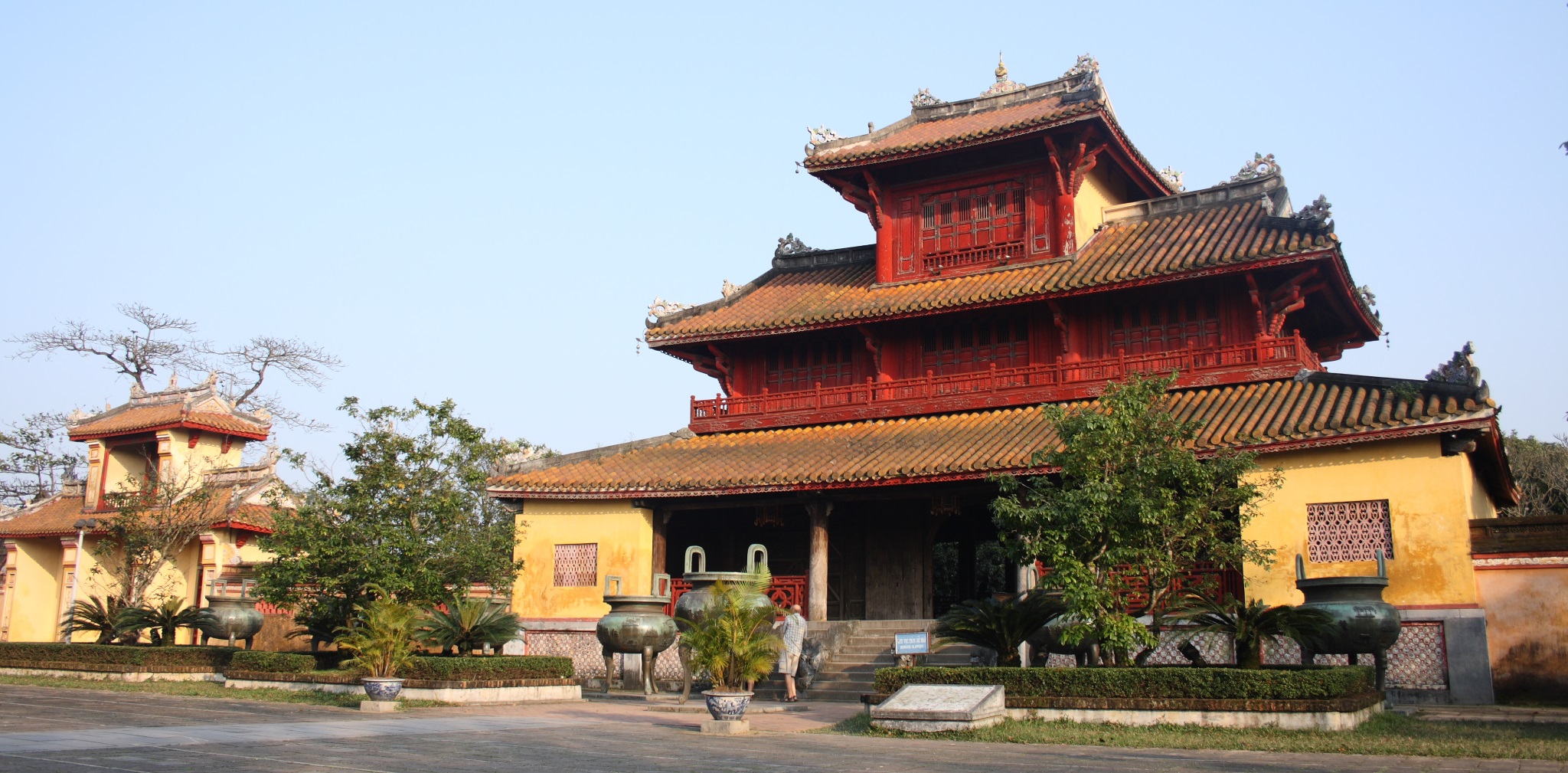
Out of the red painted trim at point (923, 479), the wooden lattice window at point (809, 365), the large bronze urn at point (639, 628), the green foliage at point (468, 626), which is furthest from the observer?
the wooden lattice window at point (809, 365)

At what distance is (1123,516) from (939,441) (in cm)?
689

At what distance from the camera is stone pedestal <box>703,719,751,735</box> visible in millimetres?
12383

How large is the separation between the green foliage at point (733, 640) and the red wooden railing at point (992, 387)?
869cm

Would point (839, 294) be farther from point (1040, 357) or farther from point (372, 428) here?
point (372, 428)

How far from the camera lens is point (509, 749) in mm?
10383

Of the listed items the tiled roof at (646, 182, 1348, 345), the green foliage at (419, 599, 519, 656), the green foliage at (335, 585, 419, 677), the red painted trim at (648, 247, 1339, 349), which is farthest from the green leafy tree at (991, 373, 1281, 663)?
the green foliage at (419, 599, 519, 656)

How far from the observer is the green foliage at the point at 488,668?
16266 mm

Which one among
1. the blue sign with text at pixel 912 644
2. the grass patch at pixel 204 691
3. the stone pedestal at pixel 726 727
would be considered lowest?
the grass patch at pixel 204 691

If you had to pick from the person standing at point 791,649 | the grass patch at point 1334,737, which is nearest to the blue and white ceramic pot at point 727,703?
the grass patch at point 1334,737

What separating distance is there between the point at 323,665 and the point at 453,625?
2.82 meters

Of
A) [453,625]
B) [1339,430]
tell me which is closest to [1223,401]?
[1339,430]

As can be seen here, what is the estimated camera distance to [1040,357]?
21578 millimetres

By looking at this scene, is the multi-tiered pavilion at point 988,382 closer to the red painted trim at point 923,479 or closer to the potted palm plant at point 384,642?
the red painted trim at point 923,479

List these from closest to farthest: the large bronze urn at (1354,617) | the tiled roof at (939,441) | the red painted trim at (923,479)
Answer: the large bronze urn at (1354,617), the red painted trim at (923,479), the tiled roof at (939,441)
